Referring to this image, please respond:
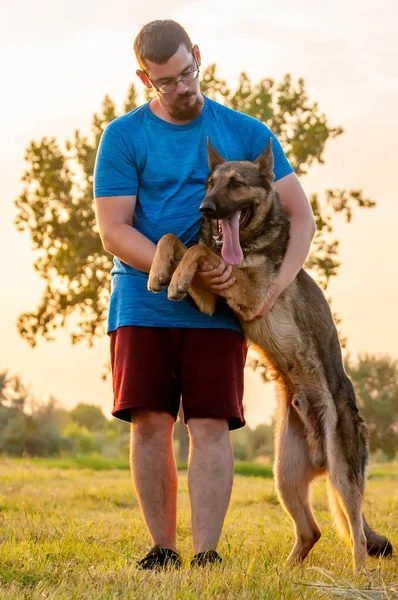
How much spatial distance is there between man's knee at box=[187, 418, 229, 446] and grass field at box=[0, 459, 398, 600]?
2.32 ft

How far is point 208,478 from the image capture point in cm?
479

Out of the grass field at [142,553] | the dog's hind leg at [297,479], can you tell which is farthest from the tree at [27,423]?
the dog's hind leg at [297,479]

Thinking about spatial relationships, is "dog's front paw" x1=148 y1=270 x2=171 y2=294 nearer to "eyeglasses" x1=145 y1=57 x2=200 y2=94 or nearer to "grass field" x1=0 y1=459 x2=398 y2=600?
"eyeglasses" x1=145 y1=57 x2=200 y2=94

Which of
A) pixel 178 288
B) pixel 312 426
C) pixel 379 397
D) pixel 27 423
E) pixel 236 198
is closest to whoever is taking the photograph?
pixel 178 288

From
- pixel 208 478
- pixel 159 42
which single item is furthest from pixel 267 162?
pixel 208 478

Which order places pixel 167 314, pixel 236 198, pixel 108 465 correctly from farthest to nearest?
pixel 108 465
pixel 236 198
pixel 167 314

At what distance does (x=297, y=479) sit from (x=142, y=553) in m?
1.13

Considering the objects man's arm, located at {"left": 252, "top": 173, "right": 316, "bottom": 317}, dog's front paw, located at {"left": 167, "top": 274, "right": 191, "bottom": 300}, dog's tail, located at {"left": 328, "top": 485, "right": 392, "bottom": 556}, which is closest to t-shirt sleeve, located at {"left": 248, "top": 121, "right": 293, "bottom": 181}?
man's arm, located at {"left": 252, "top": 173, "right": 316, "bottom": 317}

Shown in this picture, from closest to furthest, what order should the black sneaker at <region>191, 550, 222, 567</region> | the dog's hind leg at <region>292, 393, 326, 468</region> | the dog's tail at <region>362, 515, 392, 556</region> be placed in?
the black sneaker at <region>191, 550, 222, 567</region>, the dog's tail at <region>362, 515, 392, 556</region>, the dog's hind leg at <region>292, 393, 326, 468</region>

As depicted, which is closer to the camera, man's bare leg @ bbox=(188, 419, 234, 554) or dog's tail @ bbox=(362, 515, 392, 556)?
man's bare leg @ bbox=(188, 419, 234, 554)

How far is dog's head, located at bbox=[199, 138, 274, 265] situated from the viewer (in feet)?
16.0

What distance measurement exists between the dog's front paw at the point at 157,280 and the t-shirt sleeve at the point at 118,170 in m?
0.59

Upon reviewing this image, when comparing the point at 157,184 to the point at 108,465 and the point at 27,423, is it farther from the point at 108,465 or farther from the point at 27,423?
the point at 27,423

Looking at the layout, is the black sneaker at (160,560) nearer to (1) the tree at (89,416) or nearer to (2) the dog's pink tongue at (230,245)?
(2) the dog's pink tongue at (230,245)
